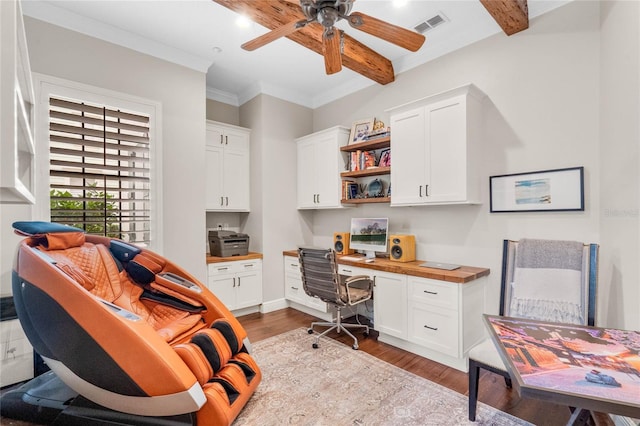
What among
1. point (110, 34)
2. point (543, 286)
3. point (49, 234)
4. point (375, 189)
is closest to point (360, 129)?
point (375, 189)

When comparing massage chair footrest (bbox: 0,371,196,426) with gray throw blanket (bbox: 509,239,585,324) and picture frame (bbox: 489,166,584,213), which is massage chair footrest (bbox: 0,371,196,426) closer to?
gray throw blanket (bbox: 509,239,585,324)

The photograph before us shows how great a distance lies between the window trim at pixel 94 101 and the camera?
2.48m

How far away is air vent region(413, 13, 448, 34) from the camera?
272cm

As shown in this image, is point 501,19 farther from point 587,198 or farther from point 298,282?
point 298,282

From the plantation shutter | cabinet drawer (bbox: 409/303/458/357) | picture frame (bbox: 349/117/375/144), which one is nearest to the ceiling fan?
picture frame (bbox: 349/117/375/144)

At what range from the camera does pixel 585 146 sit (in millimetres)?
2291

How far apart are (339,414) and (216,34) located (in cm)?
347

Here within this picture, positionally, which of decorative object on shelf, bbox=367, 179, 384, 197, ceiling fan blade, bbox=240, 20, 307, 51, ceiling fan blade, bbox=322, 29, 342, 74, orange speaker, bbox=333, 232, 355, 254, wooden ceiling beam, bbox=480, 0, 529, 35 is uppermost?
wooden ceiling beam, bbox=480, 0, 529, 35

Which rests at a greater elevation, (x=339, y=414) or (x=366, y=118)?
(x=366, y=118)

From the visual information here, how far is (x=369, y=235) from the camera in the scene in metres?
3.62

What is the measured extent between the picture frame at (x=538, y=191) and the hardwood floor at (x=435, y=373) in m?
1.42

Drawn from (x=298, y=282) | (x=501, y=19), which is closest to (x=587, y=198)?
(x=501, y=19)

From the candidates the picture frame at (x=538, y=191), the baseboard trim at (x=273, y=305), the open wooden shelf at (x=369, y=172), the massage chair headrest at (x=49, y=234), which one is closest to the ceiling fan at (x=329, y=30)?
the open wooden shelf at (x=369, y=172)

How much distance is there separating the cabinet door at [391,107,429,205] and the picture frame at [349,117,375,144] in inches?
22.3
